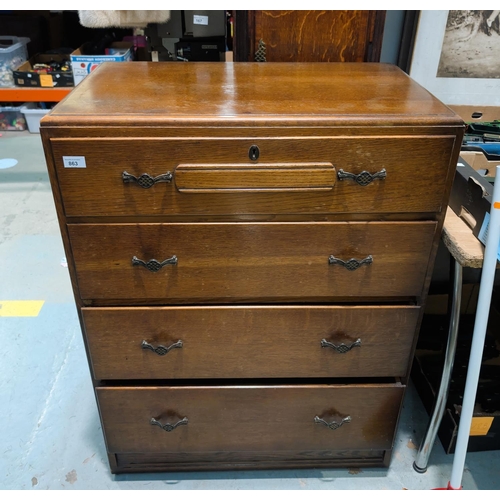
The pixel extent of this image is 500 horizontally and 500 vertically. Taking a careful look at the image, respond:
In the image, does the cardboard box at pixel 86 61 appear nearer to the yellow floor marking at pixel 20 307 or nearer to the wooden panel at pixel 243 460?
the yellow floor marking at pixel 20 307

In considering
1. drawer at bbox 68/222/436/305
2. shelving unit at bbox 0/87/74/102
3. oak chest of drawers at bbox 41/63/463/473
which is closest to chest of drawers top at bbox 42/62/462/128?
oak chest of drawers at bbox 41/63/463/473

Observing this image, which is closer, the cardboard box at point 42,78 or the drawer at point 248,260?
the drawer at point 248,260

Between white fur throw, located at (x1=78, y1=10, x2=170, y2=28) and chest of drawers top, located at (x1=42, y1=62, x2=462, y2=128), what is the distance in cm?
87

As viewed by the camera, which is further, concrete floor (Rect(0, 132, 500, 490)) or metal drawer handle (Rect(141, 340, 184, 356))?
concrete floor (Rect(0, 132, 500, 490))

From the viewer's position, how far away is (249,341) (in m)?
1.10

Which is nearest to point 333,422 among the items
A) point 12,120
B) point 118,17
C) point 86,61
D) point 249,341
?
point 249,341

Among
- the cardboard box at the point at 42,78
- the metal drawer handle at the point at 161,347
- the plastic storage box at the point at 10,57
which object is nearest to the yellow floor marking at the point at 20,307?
the metal drawer handle at the point at 161,347

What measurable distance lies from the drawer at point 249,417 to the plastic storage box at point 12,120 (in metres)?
3.01

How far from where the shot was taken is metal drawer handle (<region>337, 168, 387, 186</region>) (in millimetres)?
899

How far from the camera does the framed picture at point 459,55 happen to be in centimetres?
154

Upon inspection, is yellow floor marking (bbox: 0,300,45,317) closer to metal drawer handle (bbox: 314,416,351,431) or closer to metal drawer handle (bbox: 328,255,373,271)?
metal drawer handle (bbox: 314,416,351,431)

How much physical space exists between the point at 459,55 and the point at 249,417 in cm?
135

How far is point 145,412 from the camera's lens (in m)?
1.20

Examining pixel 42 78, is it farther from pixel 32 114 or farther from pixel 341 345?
pixel 341 345
